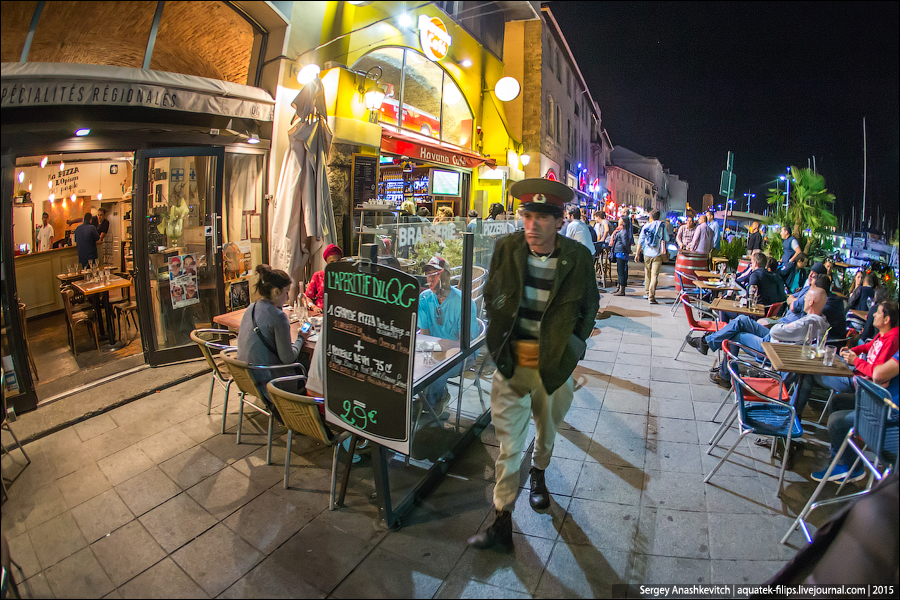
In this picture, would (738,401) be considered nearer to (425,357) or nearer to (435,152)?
(425,357)

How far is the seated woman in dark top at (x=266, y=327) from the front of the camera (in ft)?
12.1

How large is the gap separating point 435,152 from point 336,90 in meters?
3.16

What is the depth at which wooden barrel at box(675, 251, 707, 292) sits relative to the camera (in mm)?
9086

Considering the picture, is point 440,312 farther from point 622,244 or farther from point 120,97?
point 622,244

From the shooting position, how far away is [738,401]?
3525 millimetres

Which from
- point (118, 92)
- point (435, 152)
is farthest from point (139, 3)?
point (435, 152)

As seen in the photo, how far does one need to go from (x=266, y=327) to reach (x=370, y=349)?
1276mm

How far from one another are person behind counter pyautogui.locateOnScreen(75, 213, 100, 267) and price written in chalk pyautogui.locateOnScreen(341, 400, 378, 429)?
631cm

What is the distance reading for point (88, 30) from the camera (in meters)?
2.39

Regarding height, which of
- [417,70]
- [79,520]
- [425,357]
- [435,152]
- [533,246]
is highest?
[417,70]

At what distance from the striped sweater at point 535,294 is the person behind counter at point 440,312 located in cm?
92

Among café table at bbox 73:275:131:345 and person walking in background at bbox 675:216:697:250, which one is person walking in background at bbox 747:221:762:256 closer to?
person walking in background at bbox 675:216:697:250

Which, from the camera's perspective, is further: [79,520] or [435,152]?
[435,152]

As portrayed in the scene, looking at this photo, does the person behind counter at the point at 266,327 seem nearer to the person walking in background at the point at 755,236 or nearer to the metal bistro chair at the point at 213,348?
the metal bistro chair at the point at 213,348
